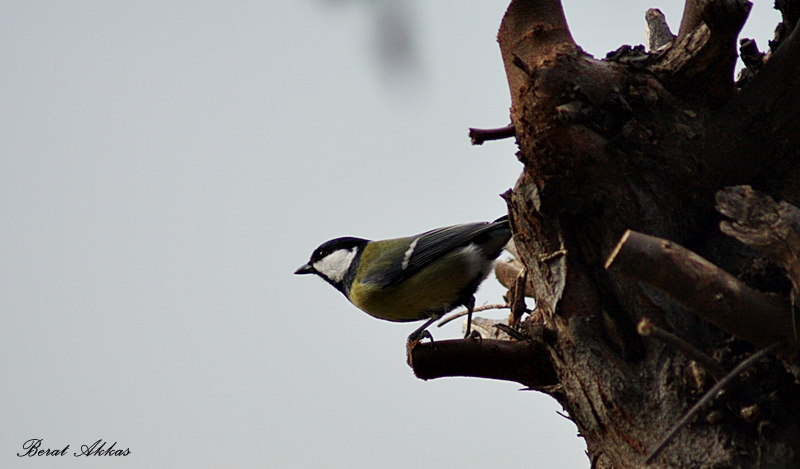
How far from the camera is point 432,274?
3697mm

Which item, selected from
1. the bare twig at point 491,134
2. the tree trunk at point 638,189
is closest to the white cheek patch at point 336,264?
the bare twig at point 491,134

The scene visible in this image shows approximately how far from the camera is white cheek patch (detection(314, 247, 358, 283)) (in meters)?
4.39

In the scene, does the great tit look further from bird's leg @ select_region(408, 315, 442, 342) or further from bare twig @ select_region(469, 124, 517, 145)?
bare twig @ select_region(469, 124, 517, 145)

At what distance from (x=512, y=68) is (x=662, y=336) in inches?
42.1

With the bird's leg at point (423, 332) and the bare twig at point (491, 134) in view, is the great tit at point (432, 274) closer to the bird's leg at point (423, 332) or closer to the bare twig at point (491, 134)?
the bird's leg at point (423, 332)

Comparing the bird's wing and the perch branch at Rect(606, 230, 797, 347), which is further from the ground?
the perch branch at Rect(606, 230, 797, 347)

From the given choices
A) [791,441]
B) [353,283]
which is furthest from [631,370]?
[353,283]

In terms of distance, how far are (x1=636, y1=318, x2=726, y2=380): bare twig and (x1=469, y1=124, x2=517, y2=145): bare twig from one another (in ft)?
2.64

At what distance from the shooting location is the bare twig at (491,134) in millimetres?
2188

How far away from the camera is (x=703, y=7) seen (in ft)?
6.08

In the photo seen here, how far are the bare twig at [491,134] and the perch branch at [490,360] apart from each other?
2.28ft

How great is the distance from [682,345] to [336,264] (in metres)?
3.12

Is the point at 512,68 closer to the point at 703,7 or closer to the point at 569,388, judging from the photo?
the point at 703,7

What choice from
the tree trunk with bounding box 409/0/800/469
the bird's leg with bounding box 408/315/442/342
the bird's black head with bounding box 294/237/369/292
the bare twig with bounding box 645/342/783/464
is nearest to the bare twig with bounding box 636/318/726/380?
the bare twig with bounding box 645/342/783/464
